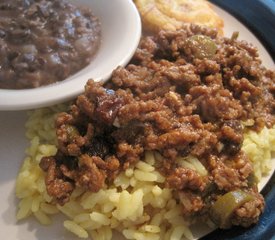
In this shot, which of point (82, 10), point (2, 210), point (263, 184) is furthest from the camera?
point (82, 10)

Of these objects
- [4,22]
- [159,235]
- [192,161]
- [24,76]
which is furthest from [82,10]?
[159,235]

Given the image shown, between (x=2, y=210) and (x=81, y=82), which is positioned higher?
(x=81, y=82)

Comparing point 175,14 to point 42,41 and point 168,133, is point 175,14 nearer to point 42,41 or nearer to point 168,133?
point 42,41

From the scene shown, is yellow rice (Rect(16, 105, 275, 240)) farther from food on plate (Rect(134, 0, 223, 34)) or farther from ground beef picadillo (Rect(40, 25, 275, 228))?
food on plate (Rect(134, 0, 223, 34))

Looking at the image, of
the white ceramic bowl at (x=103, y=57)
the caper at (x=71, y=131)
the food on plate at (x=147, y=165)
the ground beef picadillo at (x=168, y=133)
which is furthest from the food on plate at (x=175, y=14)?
the caper at (x=71, y=131)

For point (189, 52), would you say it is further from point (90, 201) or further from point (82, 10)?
point (90, 201)

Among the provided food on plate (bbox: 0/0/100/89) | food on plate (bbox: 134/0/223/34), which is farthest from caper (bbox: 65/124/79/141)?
food on plate (bbox: 134/0/223/34)
